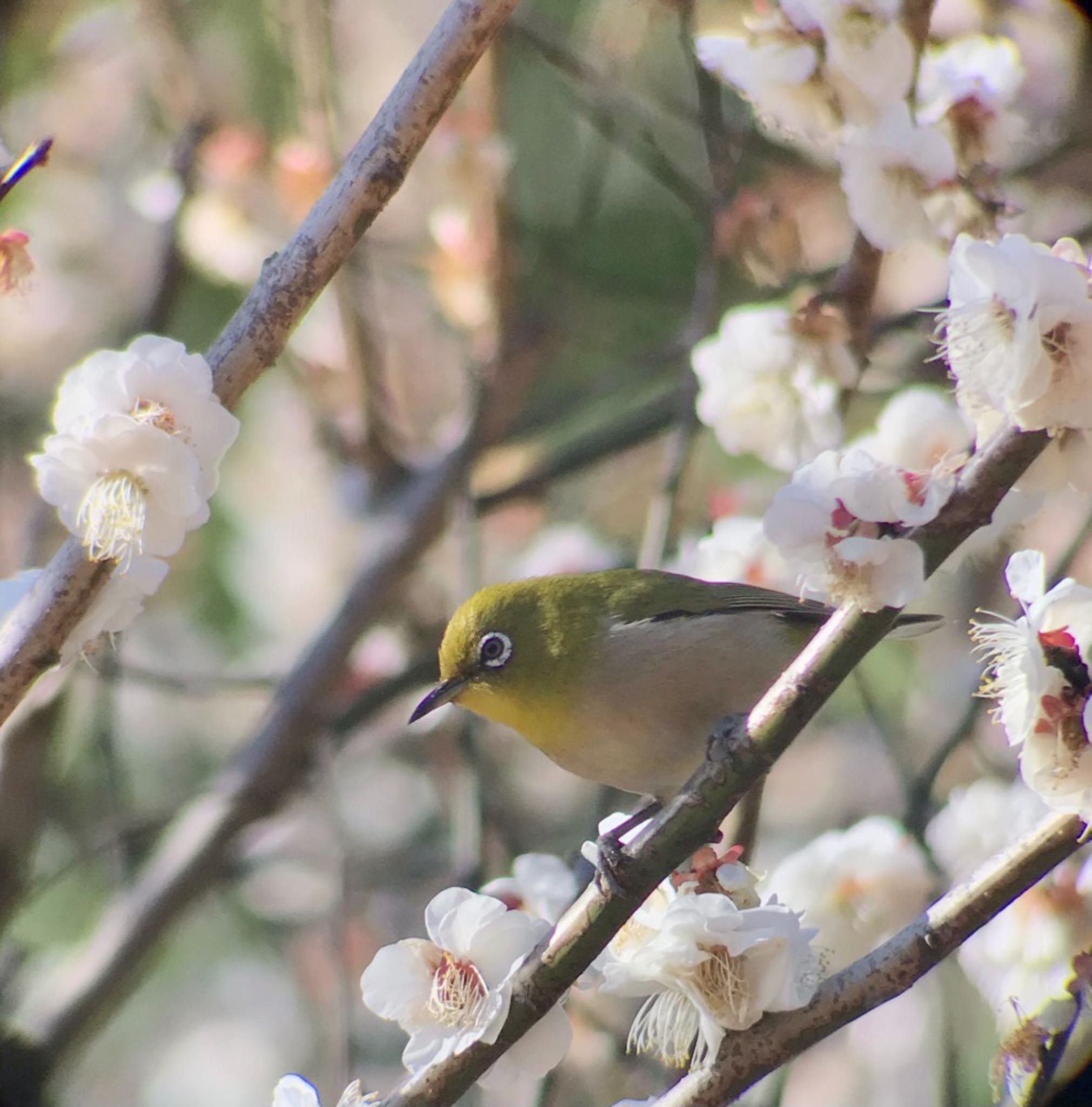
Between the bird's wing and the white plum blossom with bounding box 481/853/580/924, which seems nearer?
the white plum blossom with bounding box 481/853/580/924

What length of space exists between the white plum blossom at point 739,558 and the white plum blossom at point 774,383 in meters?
0.23

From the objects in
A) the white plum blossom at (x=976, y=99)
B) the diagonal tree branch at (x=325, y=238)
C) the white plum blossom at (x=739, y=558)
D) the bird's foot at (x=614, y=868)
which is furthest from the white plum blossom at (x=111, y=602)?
the white plum blossom at (x=976, y=99)

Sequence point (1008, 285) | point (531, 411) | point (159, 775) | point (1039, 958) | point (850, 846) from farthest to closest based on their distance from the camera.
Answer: point (159, 775) → point (531, 411) → point (850, 846) → point (1039, 958) → point (1008, 285)

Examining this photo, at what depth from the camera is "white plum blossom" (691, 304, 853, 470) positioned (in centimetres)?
296

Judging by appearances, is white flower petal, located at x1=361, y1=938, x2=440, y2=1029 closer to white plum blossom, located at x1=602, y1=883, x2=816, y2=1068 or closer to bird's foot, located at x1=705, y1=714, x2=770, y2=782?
white plum blossom, located at x1=602, y1=883, x2=816, y2=1068

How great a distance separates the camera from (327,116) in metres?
4.54

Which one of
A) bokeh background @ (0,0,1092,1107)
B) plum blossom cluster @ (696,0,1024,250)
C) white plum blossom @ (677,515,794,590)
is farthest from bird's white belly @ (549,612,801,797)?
plum blossom cluster @ (696,0,1024,250)

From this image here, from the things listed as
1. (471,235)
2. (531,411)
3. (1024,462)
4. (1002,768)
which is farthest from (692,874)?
(531,411)

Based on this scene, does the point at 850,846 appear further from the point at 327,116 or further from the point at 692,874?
the point at 327,116

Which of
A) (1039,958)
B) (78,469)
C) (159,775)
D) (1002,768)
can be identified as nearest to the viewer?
(78,469)

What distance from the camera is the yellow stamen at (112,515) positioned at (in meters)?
1.97

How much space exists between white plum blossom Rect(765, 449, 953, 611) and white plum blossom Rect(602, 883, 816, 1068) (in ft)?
1.58

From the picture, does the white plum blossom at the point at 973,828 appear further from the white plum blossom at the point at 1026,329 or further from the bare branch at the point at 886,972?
the white plum blossom at the point at 1026,329

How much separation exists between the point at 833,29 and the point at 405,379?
15.8 feet
